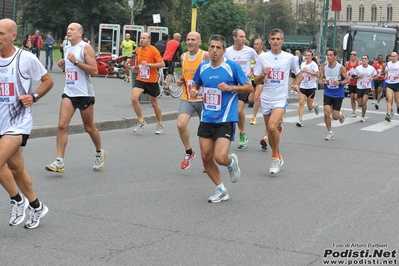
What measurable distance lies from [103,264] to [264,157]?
6.50 meters

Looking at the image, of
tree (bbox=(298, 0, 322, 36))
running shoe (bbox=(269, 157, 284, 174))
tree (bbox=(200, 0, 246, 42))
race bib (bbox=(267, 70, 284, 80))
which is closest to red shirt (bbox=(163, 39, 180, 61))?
race bib (bbox=(267, 70, 284, 80))

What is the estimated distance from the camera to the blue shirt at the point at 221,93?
26.2 ft

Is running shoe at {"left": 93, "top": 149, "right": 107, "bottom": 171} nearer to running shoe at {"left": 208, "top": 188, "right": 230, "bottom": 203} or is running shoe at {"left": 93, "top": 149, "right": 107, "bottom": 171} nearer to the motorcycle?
running shoe at {"left": 208, "top": 188, "right": 230, "bottom": 203}

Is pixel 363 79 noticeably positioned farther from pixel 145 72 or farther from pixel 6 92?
pixel 6 92

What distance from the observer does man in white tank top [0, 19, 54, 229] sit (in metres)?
6.33

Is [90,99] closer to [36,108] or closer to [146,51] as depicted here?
[146,51]

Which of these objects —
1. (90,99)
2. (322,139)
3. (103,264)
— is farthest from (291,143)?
(103,264)

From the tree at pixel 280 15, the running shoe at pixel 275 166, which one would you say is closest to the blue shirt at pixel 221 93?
the running shoe at pixel 275 166

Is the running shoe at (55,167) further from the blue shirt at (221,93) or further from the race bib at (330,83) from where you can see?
the race bib at (330,83)

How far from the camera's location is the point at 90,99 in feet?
31.3

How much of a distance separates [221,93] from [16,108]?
2450mm

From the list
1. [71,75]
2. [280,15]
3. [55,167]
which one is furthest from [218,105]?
[280,15]

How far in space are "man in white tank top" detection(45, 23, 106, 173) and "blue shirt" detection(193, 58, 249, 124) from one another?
2017mm

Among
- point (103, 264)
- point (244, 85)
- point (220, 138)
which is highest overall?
point (244, 85)
